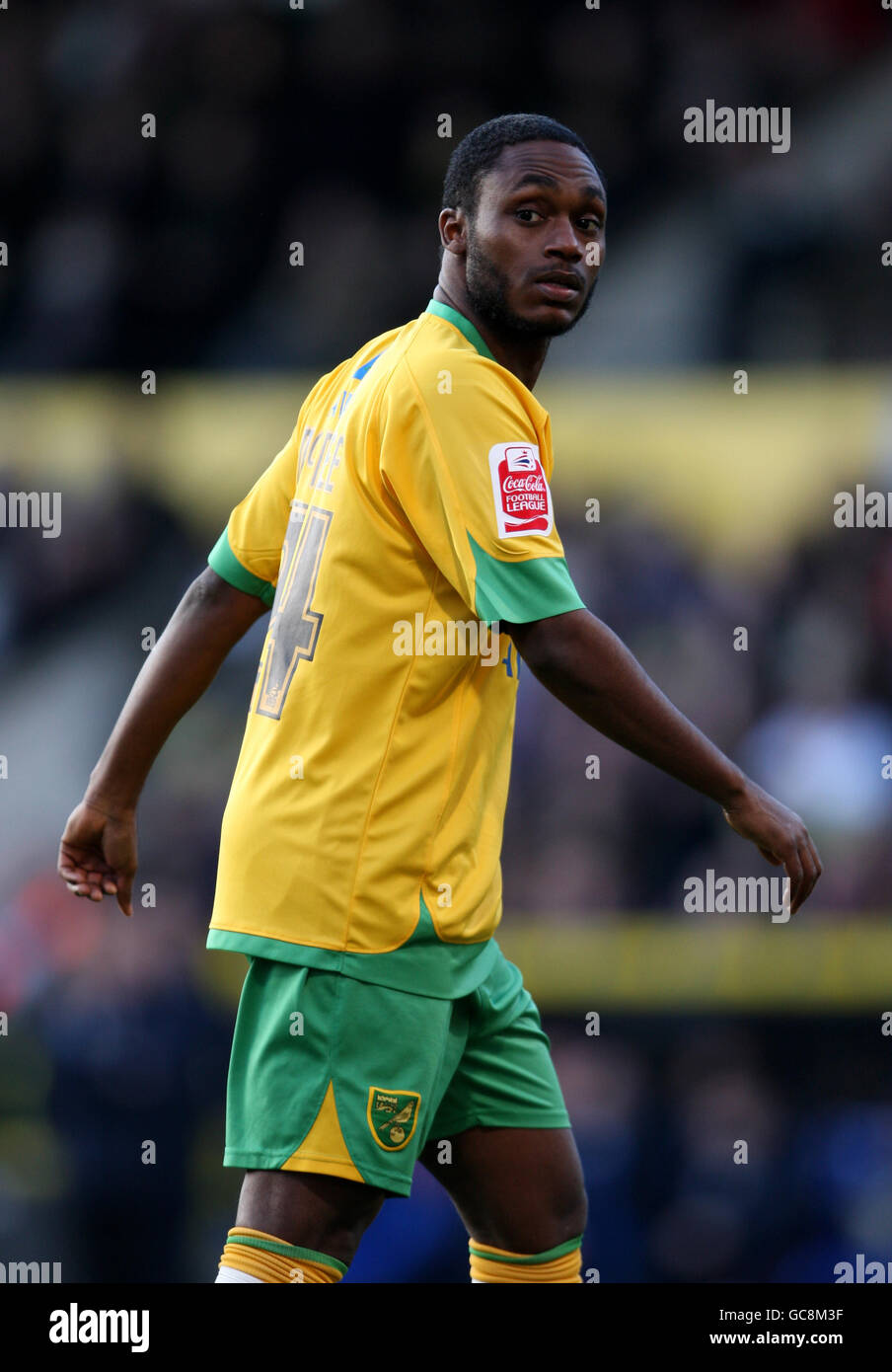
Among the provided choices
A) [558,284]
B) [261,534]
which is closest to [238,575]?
[261,534]

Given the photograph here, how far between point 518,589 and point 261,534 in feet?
1.89

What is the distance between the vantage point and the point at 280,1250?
2322 mm

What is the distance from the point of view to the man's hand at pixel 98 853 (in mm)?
2812

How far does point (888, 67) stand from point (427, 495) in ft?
17.9

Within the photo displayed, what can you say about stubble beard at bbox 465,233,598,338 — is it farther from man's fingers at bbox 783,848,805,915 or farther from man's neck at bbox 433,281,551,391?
man's fingers at bbox 783,848,805,915

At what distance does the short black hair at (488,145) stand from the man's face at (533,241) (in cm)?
1

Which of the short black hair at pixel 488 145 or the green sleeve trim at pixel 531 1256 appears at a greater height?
the short black hair at pixel 488 145

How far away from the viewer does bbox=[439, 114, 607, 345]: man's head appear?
2.52 meters

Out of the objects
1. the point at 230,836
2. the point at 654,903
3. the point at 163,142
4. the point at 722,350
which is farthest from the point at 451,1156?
the point at 163,142

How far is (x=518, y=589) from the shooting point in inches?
91.5
